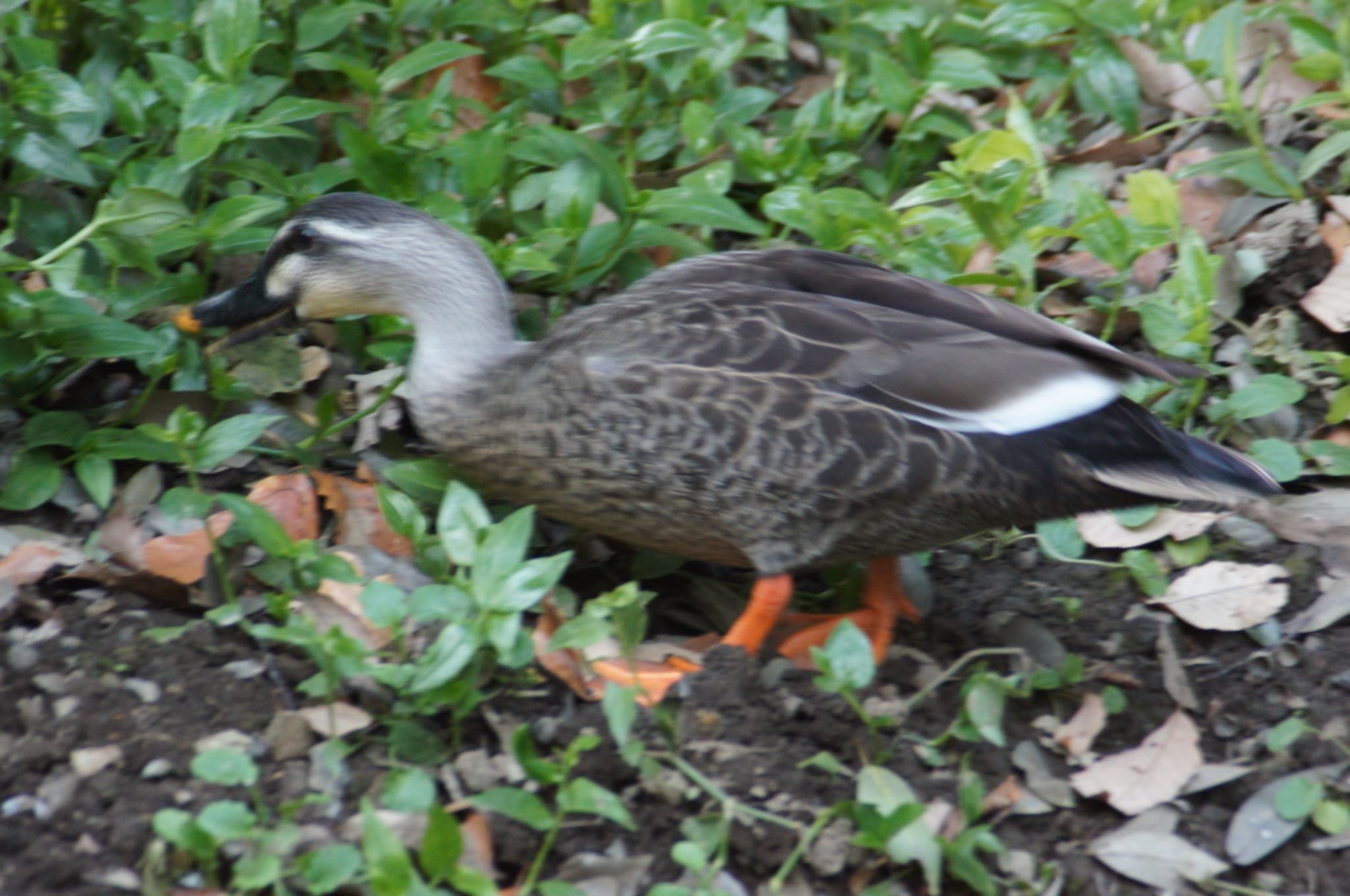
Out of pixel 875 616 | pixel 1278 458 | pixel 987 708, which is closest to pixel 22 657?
pixel 875 616

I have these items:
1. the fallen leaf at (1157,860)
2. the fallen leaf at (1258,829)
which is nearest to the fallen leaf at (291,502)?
the fallen leaf at (1157,860)

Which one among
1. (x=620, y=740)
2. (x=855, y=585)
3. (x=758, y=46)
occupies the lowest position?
(x=855, y=585)

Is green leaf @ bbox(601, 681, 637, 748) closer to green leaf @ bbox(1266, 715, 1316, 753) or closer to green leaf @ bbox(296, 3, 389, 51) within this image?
green leaf @ bbox(1266, 715, 1316, 753)

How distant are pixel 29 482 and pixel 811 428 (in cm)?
183

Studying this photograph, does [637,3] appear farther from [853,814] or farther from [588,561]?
[853,814]

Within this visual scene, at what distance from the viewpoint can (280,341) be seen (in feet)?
12.8

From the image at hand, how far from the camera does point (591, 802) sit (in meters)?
2.63

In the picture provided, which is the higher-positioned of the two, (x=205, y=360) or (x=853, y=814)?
(x=205, y=360)

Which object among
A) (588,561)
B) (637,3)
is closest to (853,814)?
(588,561)

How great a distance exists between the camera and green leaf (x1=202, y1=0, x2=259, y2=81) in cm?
379

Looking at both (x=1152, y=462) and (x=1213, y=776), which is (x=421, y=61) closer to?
(x=1152, y=462)

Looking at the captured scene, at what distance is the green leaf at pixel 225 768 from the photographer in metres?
2.61

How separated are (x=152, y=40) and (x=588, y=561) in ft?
6.21

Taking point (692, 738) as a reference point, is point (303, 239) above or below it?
above
